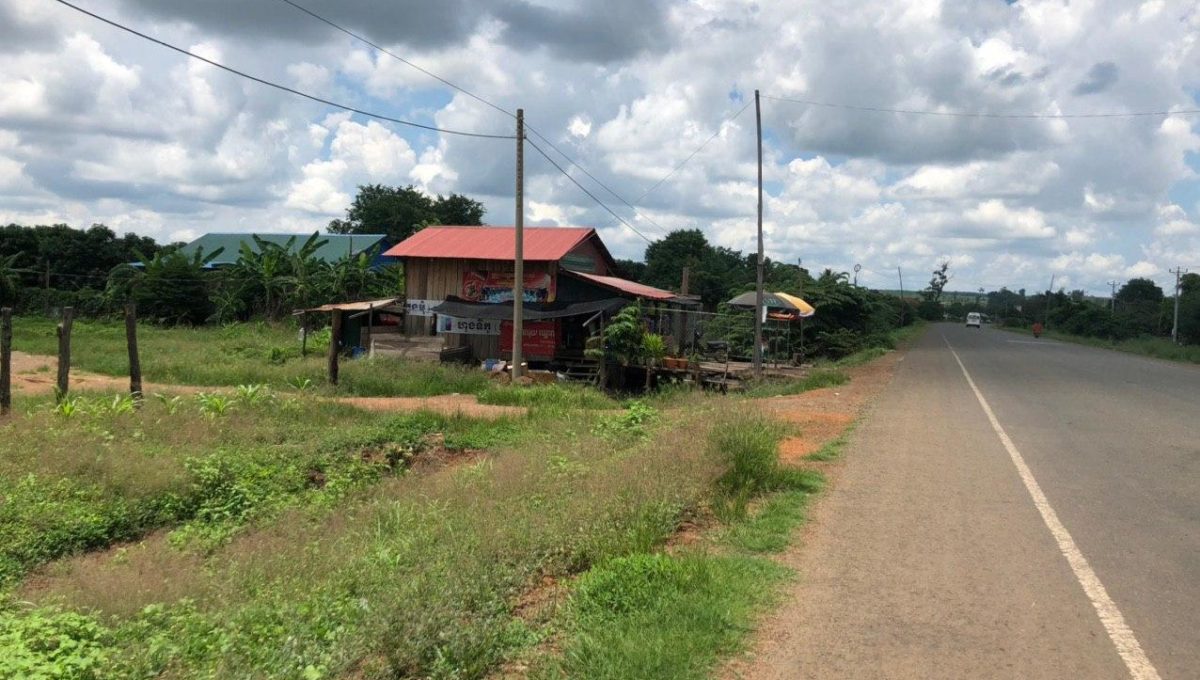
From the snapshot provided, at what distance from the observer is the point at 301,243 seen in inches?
2158

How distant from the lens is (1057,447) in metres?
12.7

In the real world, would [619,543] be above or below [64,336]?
below

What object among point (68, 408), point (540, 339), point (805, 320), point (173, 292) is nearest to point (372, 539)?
point (68, 408)

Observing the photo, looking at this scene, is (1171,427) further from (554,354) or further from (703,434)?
(554,354)

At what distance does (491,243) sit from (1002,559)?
83.7 ft

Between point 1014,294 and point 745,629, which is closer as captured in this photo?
point 745,629

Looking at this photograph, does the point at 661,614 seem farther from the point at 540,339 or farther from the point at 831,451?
the point at 540,339

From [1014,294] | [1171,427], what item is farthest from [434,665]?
[1014,294]

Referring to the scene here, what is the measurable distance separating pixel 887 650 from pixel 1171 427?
1247cm

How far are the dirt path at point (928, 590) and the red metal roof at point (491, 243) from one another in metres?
19.5

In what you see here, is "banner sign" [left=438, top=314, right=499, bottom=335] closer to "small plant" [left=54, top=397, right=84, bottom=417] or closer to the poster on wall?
the poster on wall

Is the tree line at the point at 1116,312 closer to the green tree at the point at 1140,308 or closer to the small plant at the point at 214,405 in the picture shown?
the green tree at the point at 1140,308

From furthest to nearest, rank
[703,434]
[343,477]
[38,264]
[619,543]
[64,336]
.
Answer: [38,264]
[64,336]
[343,477]
[703,434]
[619,543]

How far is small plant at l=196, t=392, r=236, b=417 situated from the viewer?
15.7 m
